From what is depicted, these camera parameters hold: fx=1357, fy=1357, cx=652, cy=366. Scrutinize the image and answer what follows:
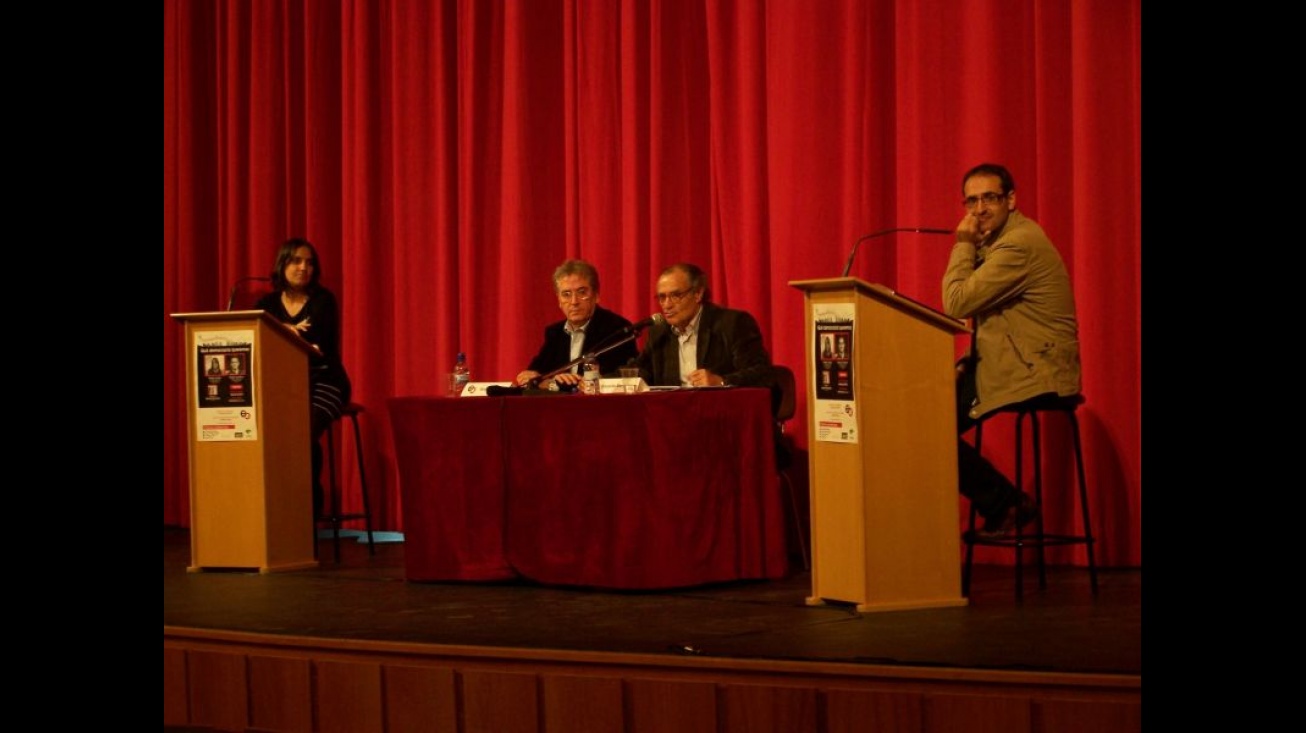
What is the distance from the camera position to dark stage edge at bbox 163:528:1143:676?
10.4 ft

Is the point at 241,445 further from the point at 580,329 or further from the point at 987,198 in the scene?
the point at 987,198

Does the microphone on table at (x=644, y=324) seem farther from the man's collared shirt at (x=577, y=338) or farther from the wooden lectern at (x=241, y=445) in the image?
the wooden lectern at (x=241, y=445)

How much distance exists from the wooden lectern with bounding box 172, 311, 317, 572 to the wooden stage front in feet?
2.84

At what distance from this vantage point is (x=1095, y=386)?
4809mm

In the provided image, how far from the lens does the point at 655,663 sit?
3139mm

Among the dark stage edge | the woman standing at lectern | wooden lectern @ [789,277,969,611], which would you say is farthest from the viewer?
the woman standing at lectern

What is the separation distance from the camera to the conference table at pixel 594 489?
4.36 meters

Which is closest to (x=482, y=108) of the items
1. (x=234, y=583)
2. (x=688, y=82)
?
(x=688, y=82)

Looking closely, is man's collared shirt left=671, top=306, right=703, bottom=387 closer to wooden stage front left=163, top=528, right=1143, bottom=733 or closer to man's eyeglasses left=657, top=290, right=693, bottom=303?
man's eyeglasses left=657, top=290, right=693, bottom=303

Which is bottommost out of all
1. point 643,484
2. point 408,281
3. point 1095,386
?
point 643,484

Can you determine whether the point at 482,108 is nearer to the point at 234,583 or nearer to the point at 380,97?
the point at 380,97

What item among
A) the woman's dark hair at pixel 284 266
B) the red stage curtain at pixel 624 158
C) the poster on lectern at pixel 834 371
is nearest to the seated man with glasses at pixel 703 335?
the red stage curtain at pixel 624 158

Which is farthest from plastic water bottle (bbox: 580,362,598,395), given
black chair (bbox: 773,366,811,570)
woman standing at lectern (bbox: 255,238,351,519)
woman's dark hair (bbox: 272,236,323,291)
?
woman's dark hair (bbox: 272,236,323,291)
